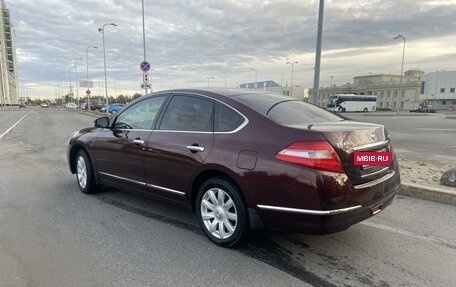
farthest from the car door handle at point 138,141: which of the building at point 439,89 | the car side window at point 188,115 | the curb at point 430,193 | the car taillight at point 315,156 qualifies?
the building at point 439,89

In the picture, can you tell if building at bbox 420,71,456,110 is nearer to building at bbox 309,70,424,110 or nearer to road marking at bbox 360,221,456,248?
building at bbox 309,70,424,110

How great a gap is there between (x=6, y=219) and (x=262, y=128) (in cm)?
358

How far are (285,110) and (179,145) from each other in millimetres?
1261

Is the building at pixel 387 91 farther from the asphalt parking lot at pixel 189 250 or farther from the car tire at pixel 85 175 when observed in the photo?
the asphalt parking lot at pixel 189 250

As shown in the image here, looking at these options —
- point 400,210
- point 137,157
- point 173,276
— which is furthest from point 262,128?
point 400,210

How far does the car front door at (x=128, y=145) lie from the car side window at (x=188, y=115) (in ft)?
0.78

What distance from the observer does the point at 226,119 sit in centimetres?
383

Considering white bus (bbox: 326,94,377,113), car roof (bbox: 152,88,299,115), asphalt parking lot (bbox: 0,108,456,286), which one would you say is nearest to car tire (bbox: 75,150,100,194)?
asphalt parking lot (bbox: 0,108,456,286)

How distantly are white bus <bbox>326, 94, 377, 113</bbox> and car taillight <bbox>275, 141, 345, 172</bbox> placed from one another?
5969 cm

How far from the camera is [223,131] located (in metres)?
3.75

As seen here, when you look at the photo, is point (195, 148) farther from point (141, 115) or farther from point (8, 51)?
point (8, 51)

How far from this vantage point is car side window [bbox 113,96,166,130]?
4.66 metres

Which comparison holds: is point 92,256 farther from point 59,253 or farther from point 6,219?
point 6,219

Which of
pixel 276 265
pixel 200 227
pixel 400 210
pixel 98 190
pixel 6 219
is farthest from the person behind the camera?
pixel 98 190
